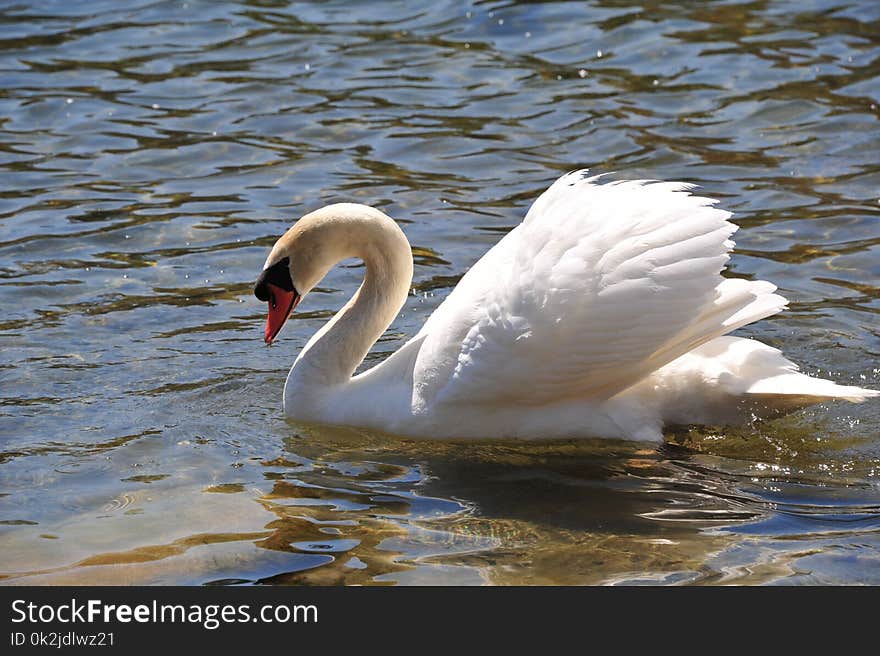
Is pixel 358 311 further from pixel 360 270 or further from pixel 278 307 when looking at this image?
pixel 360 270

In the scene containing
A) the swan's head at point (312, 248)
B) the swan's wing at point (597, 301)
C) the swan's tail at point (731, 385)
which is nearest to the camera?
the swan's wing at point (597, 301)

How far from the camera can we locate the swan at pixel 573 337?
19.8 ft

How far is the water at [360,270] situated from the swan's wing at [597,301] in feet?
1.40

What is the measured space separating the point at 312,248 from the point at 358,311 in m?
0.38

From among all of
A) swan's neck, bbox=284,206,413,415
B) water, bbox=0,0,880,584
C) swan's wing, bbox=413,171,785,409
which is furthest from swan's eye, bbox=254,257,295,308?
swan's wing, bbox=413,171,785,409

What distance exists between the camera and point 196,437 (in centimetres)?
670

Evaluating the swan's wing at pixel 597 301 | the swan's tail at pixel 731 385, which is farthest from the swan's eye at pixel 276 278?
the swan's tail at pixel 731 385

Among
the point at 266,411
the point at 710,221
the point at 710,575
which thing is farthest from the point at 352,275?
the point at 710,575

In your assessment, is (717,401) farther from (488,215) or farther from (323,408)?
(488,215)

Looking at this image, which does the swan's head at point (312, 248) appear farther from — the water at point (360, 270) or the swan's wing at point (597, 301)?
the swan's wing at point (597, 301)

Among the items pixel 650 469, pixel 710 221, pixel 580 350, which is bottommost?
pixel 650 469

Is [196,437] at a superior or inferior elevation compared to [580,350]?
inferior

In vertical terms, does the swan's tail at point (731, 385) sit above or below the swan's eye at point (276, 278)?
below

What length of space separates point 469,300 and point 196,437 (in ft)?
4.58
